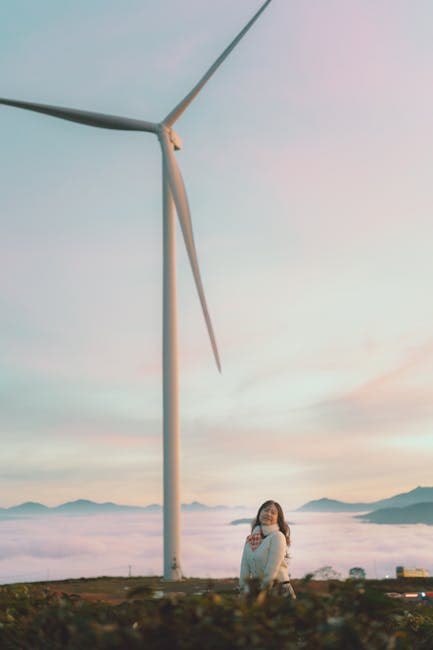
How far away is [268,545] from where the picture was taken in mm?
13164

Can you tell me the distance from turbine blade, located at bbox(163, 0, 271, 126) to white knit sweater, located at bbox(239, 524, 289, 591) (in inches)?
1140

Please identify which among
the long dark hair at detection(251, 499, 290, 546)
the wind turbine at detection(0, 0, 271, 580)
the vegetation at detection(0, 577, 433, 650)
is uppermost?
the wind turbine at detection(0, 0, 271, 580)

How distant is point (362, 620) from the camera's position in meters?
6.53

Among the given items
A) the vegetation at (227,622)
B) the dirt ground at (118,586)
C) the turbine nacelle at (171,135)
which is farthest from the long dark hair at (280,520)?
the turbine nacelle at (171,135)

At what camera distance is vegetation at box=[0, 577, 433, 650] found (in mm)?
5883

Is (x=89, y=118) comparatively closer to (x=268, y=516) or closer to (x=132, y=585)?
(x=132, y=585)

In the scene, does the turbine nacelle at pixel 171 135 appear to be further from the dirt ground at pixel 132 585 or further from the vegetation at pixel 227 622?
the vegetation at pixel 227 622

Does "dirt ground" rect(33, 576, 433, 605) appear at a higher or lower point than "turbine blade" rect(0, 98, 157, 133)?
lower

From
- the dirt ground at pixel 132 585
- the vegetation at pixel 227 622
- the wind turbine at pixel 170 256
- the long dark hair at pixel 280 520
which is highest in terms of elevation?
the wind turbine at pixel 170 256

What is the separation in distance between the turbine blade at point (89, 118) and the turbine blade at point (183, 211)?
127 centimetres

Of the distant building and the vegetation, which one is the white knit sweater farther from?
the distant building

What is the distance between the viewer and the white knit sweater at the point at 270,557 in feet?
42.7

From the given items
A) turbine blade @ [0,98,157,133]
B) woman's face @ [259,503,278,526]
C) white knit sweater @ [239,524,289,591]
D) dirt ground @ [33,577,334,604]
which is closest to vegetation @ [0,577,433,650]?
white knit sweater @ [239,524,289,591]

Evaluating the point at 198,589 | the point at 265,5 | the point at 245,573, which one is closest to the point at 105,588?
the point at 198,589
